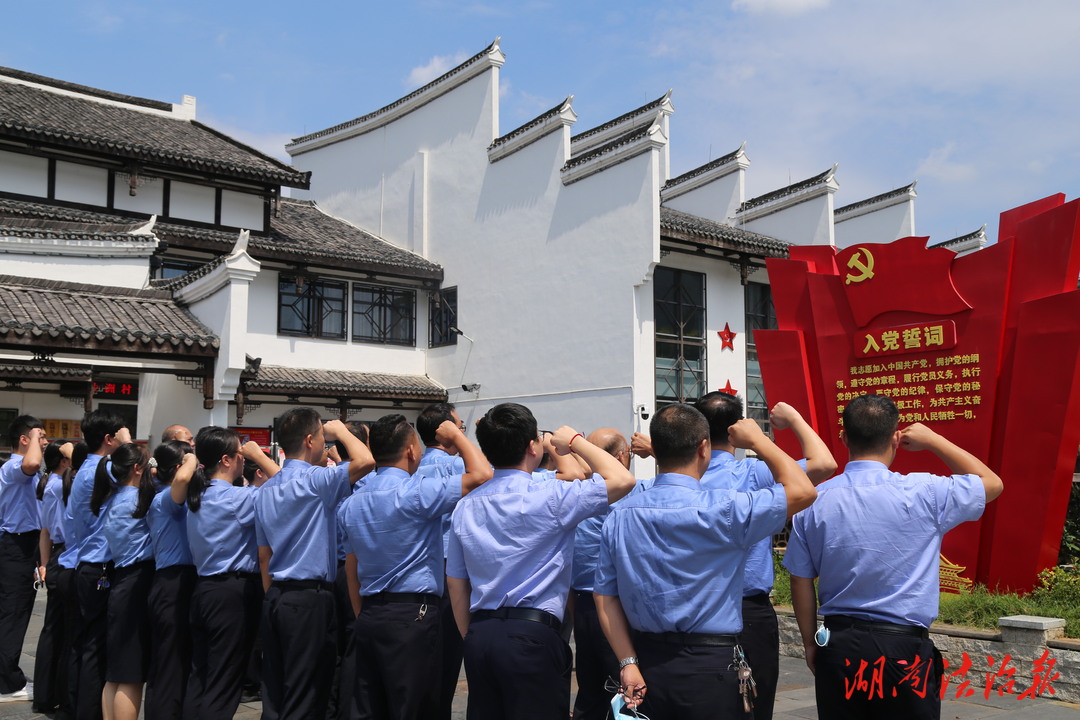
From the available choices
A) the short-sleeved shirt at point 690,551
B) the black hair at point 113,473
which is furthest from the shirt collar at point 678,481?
the black hair at point 113,473

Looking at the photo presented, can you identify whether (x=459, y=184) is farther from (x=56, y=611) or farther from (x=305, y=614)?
(x=305, y=614)

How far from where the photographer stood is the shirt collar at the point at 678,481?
9.76ft

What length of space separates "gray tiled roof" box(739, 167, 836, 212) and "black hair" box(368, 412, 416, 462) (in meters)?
16.9

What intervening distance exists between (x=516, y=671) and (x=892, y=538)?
4.70 ft

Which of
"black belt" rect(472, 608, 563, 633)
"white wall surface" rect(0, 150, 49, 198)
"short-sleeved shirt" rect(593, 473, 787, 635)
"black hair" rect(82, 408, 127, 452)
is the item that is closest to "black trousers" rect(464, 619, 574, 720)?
"black belt" rect(472, 608, 563, 633)

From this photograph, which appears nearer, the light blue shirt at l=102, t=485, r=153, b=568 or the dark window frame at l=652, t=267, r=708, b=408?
the light blue shirt at l=102, t=485, r=153, b=568

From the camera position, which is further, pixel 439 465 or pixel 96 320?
pixel 96 320

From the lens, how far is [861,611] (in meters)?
3.26

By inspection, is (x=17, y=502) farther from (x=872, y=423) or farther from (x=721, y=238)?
(x=721, y=238)

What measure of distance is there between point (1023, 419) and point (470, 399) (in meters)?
12.1

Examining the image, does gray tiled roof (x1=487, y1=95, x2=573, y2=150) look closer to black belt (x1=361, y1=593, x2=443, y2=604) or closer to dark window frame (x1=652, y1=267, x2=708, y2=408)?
dark window frame (x1=652, y1=267, x2=708, y2=408)

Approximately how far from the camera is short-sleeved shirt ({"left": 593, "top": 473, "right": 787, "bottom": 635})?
9.32 ft

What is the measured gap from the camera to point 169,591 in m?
4.83

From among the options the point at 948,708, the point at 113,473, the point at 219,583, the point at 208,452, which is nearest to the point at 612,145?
the point at 948,708
